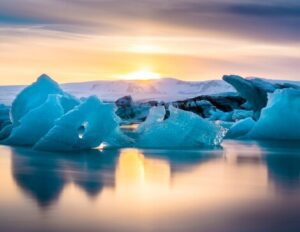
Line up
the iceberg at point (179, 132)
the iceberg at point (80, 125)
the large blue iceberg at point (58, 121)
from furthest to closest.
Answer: the iceberg at point (179, 132) < the large blue iceberg at point (58, 121) < the iceberg at point (80, 125)

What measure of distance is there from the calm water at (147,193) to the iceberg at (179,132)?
2.44 meters

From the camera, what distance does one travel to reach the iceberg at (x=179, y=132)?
42.1 ft

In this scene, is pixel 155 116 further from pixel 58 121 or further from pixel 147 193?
pixel 147 193

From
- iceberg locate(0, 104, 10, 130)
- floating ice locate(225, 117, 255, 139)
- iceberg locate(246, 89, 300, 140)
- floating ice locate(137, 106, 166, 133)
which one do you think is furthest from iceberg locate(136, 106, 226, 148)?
iceberg locate(0, 104, 10, 130)

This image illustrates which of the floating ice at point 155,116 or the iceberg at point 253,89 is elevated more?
the iceberg at point 253,89

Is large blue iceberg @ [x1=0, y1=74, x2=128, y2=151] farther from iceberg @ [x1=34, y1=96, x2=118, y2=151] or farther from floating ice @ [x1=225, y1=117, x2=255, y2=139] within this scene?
floating ice @ [x1=225, y1=117, x2=255, y2=139]

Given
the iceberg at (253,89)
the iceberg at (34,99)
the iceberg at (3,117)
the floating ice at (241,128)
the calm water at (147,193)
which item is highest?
the iceberg at (253,89)

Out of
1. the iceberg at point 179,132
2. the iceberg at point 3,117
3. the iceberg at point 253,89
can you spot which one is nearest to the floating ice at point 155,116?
the iceberg at point 179,132

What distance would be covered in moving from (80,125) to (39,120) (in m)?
1.39

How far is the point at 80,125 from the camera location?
37.7 feet

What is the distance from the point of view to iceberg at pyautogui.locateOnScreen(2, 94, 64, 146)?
12375 millimetres

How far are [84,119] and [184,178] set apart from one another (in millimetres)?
4361

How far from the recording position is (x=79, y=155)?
10.5 metres

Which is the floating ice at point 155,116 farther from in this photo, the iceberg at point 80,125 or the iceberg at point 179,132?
the iceberg at point 80,125
